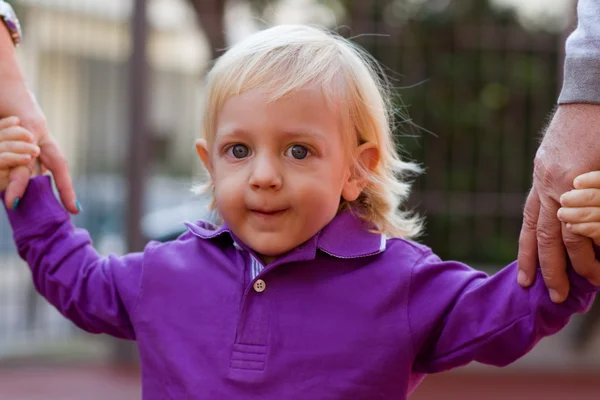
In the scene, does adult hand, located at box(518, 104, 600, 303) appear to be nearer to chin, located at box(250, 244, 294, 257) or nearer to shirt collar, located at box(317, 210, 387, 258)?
shirt collar, located at box(317, 210, 387, 258)

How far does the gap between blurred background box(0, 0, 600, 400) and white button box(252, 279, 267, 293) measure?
15.5ft

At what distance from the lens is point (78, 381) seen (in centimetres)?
632

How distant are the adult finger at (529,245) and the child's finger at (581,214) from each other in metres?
0.14

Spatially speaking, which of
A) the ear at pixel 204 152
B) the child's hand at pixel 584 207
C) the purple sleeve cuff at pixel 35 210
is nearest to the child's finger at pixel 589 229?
the child's hand at pixel 584 207

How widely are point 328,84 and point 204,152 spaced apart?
1.13 feet

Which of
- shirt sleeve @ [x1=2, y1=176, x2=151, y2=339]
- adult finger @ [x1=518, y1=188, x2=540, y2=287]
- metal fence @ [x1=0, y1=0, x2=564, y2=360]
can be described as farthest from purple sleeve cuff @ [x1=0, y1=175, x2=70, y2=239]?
metal fence @ [x1=0, y1=0, x2=564, y2=360]

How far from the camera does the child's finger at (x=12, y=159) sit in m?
2.07

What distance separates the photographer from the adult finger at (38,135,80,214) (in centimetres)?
219

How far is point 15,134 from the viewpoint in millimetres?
2094

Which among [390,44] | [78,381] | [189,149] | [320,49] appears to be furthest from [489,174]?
[320,49]

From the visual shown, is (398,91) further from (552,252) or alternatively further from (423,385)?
(552,252)

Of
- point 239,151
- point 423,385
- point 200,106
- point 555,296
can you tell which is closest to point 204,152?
point 239,151

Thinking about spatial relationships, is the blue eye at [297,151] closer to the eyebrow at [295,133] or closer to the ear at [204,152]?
the eyebrow at [295,133]

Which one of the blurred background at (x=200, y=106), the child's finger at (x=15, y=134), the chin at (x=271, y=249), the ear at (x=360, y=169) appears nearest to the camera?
the chin at (x=271, y=249)
